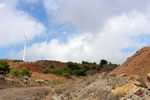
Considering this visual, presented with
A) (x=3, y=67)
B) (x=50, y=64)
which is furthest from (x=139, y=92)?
(x=50, y=64)

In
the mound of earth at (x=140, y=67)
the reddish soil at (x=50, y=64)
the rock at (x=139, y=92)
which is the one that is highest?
the reddish soil at (x=50, y=64)

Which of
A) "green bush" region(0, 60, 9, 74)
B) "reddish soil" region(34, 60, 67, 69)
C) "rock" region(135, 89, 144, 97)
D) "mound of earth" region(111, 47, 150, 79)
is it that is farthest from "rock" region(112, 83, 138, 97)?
"reddish soil" region(34, 60, 67, 69)

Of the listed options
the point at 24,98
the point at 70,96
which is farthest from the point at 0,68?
the point at 70,96

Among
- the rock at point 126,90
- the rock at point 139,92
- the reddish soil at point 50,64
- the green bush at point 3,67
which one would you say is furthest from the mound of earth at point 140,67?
the reddish soil at point 50,64

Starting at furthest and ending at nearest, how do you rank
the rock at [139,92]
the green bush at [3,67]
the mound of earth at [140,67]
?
the green bush at [3,67] → the mound of earth at [140,67] → the rock at [139,92]

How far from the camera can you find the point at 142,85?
29.0ft

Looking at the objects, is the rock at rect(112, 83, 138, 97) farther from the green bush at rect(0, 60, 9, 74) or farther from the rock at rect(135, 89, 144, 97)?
the green bush at rect(0, 60, 9, 74)

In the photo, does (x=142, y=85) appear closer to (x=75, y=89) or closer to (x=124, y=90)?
(x=124, y=90)

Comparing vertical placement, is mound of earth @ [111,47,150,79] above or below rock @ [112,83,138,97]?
above

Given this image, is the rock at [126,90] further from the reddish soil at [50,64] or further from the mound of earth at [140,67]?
the reddish soil at [50,64]

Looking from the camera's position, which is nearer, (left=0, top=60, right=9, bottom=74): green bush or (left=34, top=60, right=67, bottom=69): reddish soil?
(left=0, top=60, right=9, bottom=74): green bush

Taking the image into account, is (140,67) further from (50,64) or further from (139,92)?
(50,64)

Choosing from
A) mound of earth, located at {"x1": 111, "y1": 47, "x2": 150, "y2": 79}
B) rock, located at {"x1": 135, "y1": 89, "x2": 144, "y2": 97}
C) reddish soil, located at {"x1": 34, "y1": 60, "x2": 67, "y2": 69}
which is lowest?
rock, located at {"x1": 135, "y1": 89, "x2": 144, "y2": 97}

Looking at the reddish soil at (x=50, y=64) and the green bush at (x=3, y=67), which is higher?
the reddish soil at (x=50, y=64)
